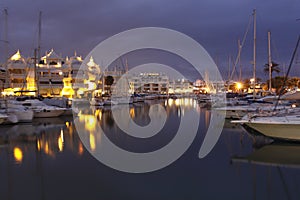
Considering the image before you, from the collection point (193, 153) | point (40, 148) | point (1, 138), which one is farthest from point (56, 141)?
point (193, 153)

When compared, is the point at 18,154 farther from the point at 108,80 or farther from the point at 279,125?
the point at 108,80

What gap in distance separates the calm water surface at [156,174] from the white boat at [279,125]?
56 centimetres

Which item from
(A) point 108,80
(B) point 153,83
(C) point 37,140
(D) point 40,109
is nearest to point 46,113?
(D) point 40,109

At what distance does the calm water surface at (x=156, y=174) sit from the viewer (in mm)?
10047

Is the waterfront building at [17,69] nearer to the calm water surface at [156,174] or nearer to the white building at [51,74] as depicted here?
the white building at [51,74]

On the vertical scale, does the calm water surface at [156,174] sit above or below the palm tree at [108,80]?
below

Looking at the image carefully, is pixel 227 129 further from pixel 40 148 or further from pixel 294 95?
pixel 40 148

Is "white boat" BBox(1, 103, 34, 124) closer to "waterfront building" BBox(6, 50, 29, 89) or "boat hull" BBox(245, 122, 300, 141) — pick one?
"boat hull" BBox(245, 122, 300, 141)

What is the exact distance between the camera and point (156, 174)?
12109 millimetres

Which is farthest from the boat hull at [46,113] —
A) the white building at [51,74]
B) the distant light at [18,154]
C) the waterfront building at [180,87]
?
the waterfront building at [180,87]

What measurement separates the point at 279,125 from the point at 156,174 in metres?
7.68

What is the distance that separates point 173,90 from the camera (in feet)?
561

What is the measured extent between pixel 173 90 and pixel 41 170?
159453 millimetres

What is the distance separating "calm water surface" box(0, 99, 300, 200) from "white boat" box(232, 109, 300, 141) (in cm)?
56
